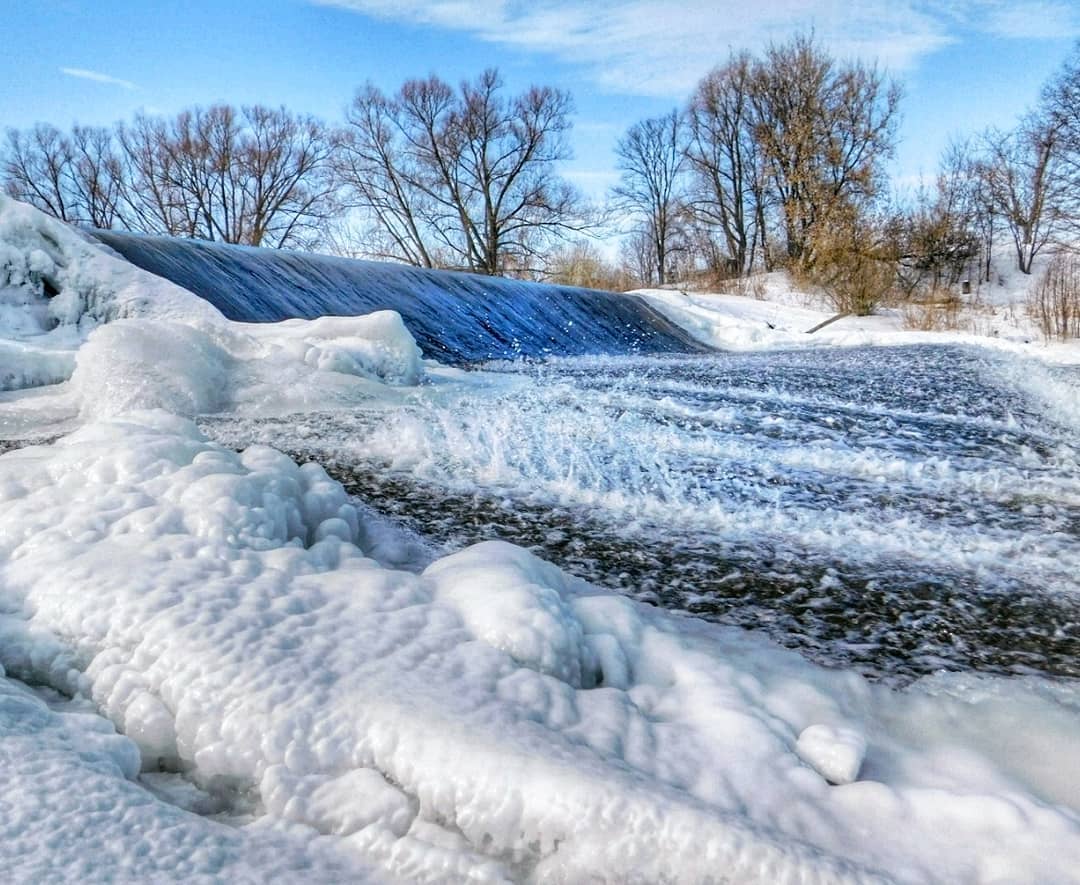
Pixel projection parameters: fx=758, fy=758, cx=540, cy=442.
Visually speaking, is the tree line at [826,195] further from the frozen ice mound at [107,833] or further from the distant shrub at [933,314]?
the frozen ice mound at [107,833]

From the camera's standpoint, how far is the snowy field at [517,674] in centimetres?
74

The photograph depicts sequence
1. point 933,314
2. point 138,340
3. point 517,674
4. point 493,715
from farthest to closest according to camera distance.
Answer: point 933,314, point 138,340, point 517,674, point 493,715

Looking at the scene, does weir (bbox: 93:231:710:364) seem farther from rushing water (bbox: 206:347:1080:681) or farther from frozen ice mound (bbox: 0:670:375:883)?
frozen ice mound (bbox: 0:670:375:883)

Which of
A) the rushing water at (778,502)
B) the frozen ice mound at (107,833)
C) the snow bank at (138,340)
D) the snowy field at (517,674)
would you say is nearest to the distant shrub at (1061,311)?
the rushing water at (778,502)

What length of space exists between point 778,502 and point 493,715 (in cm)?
148

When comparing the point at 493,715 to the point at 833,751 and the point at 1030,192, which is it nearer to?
the point at 833,751

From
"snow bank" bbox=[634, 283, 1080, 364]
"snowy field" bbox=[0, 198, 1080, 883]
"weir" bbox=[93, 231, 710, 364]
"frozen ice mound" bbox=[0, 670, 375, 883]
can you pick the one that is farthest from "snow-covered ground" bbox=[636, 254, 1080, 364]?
"frozen ice mound" bbox=[0, 670, 375, 883]

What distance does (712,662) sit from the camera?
45.5 inches

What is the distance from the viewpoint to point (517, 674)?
0.98 m

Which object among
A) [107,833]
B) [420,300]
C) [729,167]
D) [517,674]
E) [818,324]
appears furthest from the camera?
[729,167]

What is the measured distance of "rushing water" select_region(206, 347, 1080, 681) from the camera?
1423 mm

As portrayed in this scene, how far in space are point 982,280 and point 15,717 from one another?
20.4m

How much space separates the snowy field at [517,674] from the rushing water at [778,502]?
0.04ft

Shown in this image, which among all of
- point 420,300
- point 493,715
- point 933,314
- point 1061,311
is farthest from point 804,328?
point 493,715
